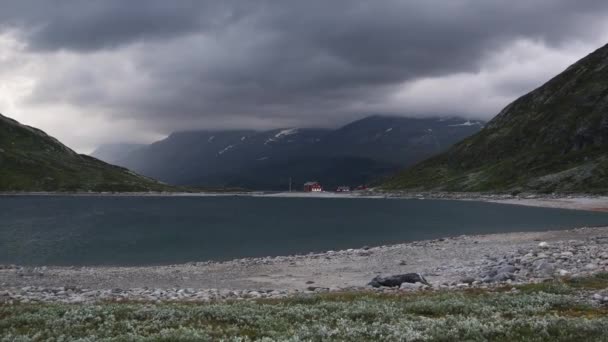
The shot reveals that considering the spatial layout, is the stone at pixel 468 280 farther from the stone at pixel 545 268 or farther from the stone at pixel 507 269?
the stone at pixel 545 268

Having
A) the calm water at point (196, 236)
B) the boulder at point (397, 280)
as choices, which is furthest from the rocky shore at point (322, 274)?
the calm water at point (196, 236)

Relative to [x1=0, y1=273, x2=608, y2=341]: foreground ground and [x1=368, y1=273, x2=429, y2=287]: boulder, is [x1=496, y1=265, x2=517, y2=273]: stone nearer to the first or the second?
[x1=368, y1=273, x2=429, y2=287]: boulder

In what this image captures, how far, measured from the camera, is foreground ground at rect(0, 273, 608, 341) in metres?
17.5

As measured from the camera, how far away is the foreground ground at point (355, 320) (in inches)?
687

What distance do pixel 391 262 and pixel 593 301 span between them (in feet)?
109

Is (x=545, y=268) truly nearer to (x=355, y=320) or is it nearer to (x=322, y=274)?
(x=322, y=274)

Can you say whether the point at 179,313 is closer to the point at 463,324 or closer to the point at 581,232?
the point at 463,324

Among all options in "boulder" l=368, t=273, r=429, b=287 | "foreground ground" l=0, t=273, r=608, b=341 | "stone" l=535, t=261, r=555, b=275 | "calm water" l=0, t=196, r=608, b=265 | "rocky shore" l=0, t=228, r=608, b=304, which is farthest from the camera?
"calm water" l=0, t=196, r=608, b=265

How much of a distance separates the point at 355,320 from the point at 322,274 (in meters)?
28.2

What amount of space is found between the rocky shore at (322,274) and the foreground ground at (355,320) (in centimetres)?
391

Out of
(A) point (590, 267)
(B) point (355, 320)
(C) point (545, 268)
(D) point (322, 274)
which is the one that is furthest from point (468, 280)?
(B) point (355, 320)

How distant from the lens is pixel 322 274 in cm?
4900

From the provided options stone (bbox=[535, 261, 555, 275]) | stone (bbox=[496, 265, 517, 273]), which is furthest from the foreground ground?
stone (bbox=[496, 265, 517, 273])

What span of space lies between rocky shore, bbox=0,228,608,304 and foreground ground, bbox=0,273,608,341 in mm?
3907
